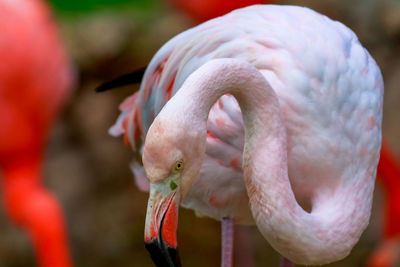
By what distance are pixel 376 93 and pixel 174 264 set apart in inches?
36.7

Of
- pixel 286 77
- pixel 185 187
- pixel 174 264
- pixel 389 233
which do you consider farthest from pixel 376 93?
pixel 389 233

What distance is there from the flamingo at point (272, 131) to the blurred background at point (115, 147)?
2892 millimetres

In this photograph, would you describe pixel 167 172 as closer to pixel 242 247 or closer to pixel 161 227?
pixel 161 227

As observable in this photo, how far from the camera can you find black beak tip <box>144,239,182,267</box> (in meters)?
1.99

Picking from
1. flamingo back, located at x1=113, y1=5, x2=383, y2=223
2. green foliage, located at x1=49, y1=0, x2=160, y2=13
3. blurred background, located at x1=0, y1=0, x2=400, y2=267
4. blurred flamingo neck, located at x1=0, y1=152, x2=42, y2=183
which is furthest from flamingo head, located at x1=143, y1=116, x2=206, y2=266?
green foliage, located at x1=49, y1=0, x2=160, y2=13

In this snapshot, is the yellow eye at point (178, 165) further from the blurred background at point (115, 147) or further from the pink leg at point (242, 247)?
the blurred background at point (115, 147)

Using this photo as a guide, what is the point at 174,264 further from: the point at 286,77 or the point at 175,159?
the point at 286,77

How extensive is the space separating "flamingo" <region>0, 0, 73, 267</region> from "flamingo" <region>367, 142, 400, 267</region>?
2013mm

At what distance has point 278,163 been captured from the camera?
2.13m

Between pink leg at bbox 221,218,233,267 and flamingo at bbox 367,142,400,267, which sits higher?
pink leg at bbox 221,218,233,267

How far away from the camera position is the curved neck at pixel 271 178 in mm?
2029

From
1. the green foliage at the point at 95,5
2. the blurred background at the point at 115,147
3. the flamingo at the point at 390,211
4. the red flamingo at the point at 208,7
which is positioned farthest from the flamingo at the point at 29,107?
the flamingo at the point at 390,211

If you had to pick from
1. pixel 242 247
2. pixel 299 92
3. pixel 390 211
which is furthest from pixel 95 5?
pixel 299 92

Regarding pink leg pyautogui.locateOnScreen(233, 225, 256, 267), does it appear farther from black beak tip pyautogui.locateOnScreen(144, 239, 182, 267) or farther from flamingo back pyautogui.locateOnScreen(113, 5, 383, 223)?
black beak tip pyautogui.locateOnScreen(144, 239, 182, 267)
